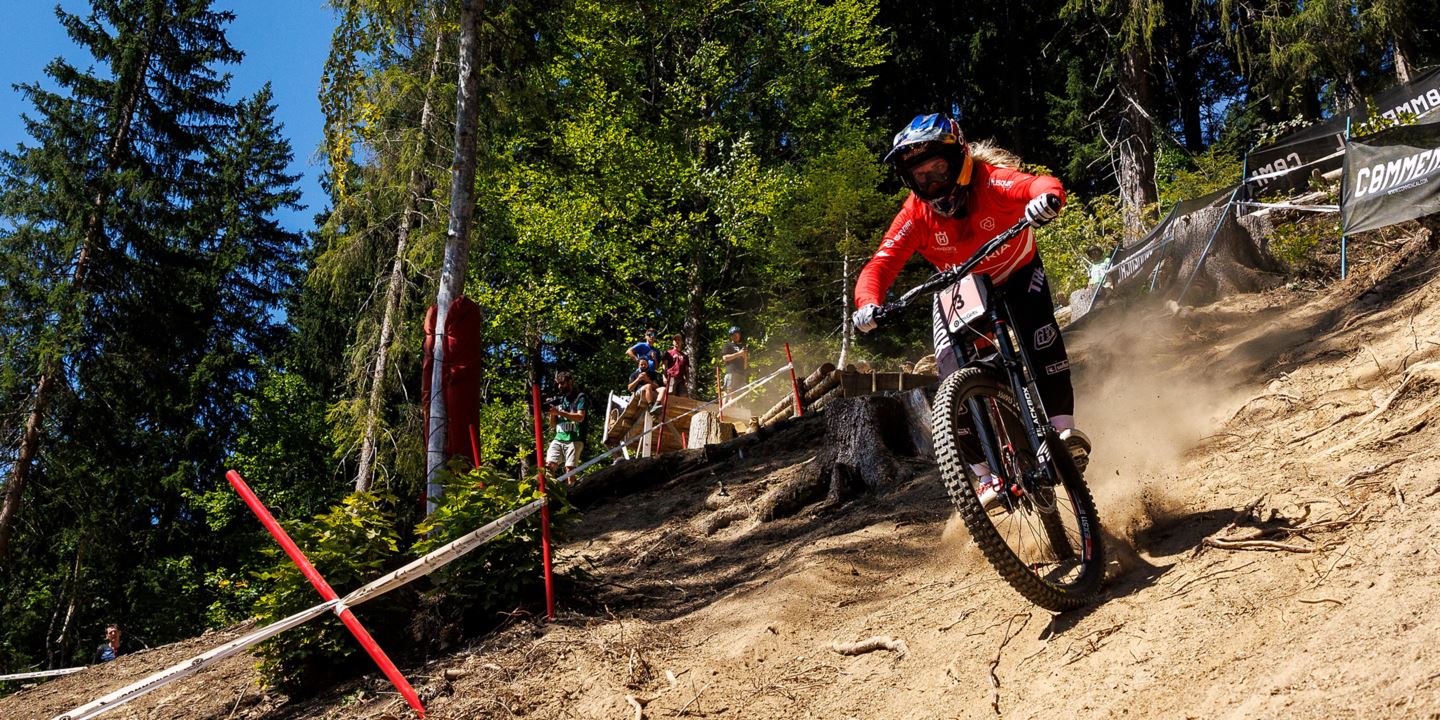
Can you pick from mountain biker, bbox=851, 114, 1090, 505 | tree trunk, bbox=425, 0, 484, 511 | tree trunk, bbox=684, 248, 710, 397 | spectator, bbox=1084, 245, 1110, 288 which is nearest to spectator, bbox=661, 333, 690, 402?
tree trunk, bbox=425, 0, 484, 511

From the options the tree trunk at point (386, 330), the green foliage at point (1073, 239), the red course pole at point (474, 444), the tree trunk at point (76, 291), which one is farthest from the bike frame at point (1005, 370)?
the tree trunk at point (76, 291)

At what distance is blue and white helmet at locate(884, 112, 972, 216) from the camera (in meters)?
4.77

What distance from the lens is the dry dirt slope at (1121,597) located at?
3.31 meters

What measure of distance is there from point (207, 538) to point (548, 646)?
96.2 ft

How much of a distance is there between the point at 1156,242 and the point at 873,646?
11710mm

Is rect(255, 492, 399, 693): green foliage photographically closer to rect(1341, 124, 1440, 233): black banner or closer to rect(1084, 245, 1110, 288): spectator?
rect(1341, 124, 1440, 233): black banner

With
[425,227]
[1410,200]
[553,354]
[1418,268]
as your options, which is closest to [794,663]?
[1418,268]

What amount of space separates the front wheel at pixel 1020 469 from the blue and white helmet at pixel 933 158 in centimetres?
A: 99

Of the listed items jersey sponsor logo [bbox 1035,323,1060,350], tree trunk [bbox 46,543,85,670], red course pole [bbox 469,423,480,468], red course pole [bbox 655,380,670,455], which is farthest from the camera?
tree trunk [bbox 46,543,85,670]

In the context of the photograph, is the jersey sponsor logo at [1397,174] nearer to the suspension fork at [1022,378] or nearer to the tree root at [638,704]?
the suspension fork at [1022,378]

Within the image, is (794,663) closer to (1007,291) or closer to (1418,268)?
(1007,291)

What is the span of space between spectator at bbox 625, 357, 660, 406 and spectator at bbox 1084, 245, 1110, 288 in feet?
23.8

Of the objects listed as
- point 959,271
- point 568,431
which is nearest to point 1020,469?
point 959,271

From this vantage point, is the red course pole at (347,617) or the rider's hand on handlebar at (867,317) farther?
the red course pole at (347,617)
